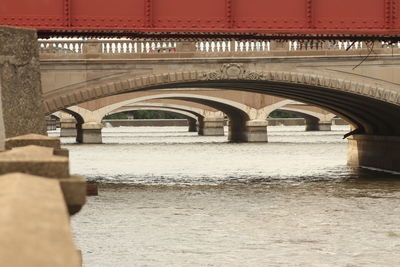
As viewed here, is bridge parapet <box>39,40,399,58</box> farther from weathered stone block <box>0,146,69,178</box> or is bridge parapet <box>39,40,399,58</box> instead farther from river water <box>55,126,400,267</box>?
weathered stone block <box>0,146,69,178</box>

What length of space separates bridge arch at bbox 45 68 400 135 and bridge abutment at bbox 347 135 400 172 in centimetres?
39

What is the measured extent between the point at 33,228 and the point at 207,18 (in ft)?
54.5

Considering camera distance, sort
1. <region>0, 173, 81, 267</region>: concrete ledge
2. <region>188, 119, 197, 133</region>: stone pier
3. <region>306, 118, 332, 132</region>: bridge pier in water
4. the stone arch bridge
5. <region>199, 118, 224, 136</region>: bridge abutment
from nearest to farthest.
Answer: <region>0, 173, 81, 267</region>: concrete ledge < the stone arch bridge < <region>199, 118, 224, 136</region>: bridge abutment < <region>306, 118, 332, 132</region>: bridge pier in water < <region>188, 119, 197, 133</region>: stone pier

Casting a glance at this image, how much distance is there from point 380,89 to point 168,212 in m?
11.7

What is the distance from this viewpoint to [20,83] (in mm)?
14727

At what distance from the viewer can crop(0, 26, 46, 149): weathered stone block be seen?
1402 cm

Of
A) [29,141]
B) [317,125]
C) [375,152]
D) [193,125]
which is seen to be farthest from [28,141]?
[317,125]

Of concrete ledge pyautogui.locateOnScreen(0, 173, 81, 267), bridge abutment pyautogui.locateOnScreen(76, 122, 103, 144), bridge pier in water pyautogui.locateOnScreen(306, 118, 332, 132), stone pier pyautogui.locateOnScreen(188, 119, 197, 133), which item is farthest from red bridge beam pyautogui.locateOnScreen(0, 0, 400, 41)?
stone pier pyautogui.locateOnScreen(188, 119, 197, 133)

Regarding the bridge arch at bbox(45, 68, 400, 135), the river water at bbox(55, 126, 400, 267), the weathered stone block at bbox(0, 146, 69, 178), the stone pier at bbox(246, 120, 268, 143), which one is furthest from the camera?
the stone pier at bbox(246, 120, 268, 143)

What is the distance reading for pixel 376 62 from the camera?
27.5 metres

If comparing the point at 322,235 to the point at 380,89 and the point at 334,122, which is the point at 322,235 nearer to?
the point at 380,89

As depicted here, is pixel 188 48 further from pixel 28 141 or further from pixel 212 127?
pixel 212 127

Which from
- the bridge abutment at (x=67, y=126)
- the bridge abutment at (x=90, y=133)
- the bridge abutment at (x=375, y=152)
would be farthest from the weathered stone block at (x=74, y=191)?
the bridge abutment at (x=67, y=126)

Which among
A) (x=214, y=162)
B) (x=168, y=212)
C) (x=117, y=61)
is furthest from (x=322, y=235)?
(x=214, y=162)
